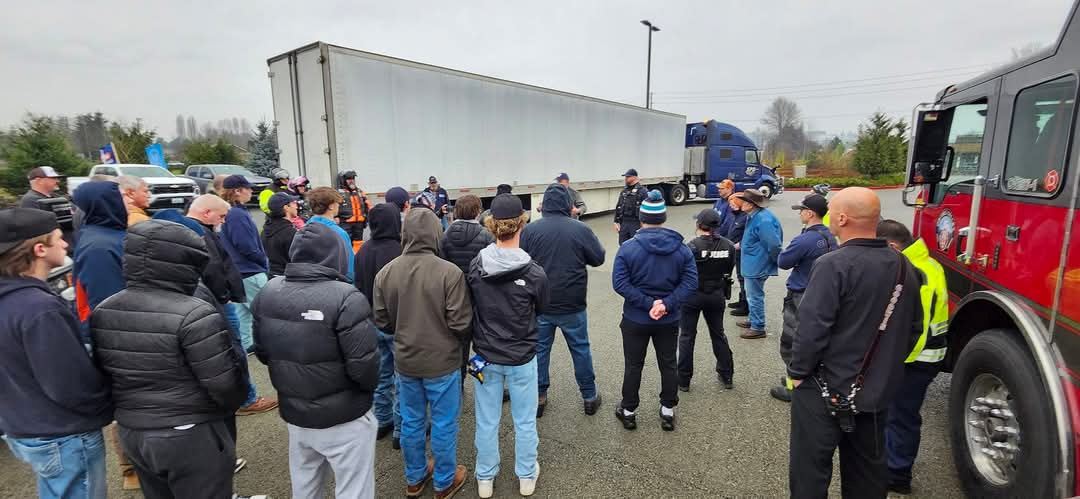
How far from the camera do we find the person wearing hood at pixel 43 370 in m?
1.81

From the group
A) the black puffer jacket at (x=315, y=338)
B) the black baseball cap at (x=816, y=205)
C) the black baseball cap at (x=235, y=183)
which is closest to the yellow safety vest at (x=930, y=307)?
the black baseball cap at (x=816, y=205)

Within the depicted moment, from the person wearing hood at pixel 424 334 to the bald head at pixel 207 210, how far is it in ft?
6.39

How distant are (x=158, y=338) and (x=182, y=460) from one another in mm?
530

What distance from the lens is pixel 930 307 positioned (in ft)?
8.92

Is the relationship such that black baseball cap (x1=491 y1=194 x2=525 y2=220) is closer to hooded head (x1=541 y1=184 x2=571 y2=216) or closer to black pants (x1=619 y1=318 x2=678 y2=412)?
hooded head (x1=541 y1=184 x2=571 y2=216)

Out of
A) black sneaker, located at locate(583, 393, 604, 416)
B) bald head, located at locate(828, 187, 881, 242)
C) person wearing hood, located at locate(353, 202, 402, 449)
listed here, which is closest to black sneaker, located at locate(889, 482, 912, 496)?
bald head, located at locate(828, 187, 881, 242)

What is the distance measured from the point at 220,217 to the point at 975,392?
549 centimetres

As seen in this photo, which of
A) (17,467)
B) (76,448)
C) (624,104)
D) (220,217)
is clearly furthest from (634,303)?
(624,104)

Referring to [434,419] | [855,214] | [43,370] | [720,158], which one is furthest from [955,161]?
[720,158]

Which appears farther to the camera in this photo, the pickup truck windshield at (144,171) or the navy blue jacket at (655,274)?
the pickup truck windshield at (144,171)

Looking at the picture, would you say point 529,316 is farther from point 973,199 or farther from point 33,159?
point 33,159

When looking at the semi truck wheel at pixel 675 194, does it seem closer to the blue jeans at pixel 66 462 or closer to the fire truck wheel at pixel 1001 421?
the fire truck wheel at pixel 1001 421

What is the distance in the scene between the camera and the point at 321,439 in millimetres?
2318

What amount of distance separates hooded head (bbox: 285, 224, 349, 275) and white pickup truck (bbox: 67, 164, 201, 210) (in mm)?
15983
